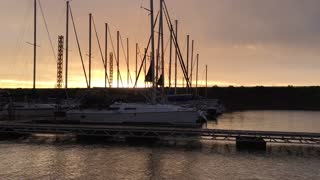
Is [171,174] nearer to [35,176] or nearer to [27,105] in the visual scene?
[35,176]

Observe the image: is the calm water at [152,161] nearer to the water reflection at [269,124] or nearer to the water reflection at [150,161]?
the water reflection at [150,161]

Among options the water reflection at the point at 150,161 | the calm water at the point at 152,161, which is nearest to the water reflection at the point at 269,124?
the water reflection at the point at 150,161

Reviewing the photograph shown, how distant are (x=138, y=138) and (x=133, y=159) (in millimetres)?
8231

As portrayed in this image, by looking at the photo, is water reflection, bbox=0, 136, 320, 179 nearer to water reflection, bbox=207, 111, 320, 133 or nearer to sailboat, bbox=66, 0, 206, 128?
sailboat, bbox=66, 0, 206, 128

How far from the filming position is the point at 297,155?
31.4 m

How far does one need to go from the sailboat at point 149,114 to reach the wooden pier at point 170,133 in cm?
573

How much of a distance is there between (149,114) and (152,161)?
15.0 m

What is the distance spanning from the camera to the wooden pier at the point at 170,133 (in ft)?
113

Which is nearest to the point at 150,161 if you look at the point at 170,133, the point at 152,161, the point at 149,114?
the point at 152,161

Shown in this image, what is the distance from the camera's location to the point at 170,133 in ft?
121

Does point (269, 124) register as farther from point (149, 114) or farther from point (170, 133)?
point (170, 133)

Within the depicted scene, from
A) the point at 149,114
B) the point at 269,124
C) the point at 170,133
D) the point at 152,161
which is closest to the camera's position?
the point at 152,161

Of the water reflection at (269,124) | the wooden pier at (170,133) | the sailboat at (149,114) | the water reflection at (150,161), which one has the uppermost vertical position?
the sailboat at (149,114)

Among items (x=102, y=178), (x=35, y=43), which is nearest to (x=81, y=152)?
(x=102, y=178)
